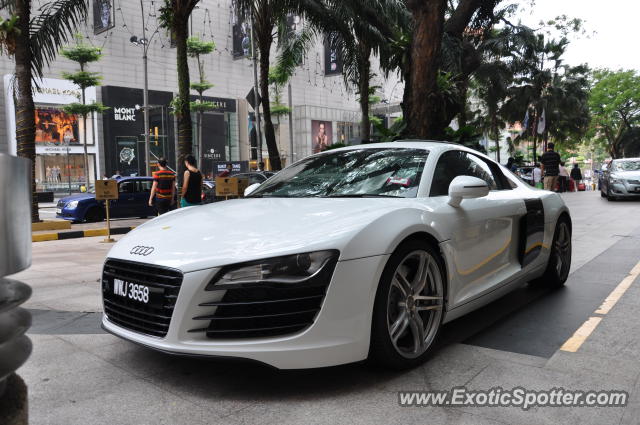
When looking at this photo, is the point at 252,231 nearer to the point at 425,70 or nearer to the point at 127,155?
the point at 425,70

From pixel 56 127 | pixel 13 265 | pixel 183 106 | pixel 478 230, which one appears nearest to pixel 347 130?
pixel 56 127

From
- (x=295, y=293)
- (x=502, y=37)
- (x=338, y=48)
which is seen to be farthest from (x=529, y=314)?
(x=502, y=37)

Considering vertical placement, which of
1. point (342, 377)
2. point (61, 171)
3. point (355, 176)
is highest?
point (61, 171)

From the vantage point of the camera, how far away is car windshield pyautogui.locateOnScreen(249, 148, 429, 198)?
12.2 ft

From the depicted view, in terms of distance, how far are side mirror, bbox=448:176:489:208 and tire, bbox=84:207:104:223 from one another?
14538 mm

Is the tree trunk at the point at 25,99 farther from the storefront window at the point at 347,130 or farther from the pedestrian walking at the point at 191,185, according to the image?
the storefront window at the point at 347,130

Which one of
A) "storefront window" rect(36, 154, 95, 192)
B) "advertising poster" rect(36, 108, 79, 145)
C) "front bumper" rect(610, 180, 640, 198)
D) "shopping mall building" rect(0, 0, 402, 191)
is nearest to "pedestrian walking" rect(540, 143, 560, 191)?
"front bumper" rect(610, 180, 640, 198)

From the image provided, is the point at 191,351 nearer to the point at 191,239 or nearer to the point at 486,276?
the point at 191,239

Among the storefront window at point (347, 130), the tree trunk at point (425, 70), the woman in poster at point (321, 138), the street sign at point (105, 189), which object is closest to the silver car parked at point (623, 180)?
the tree trunk at point (425, 70)

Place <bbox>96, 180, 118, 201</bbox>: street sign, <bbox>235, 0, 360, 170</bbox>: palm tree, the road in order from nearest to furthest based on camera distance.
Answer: the road
<bbox>96, 180, 118, 201</bbox>: street sign
<bbox>235, 0, 360, 170</bbox>: palm tree

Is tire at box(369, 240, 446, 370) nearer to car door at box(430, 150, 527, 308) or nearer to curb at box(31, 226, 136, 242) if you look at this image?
car door at box(430, 150, 527, 308)

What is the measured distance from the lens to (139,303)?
290 centimetres

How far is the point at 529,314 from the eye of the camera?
4.38m

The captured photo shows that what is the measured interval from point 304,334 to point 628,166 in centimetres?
1954
